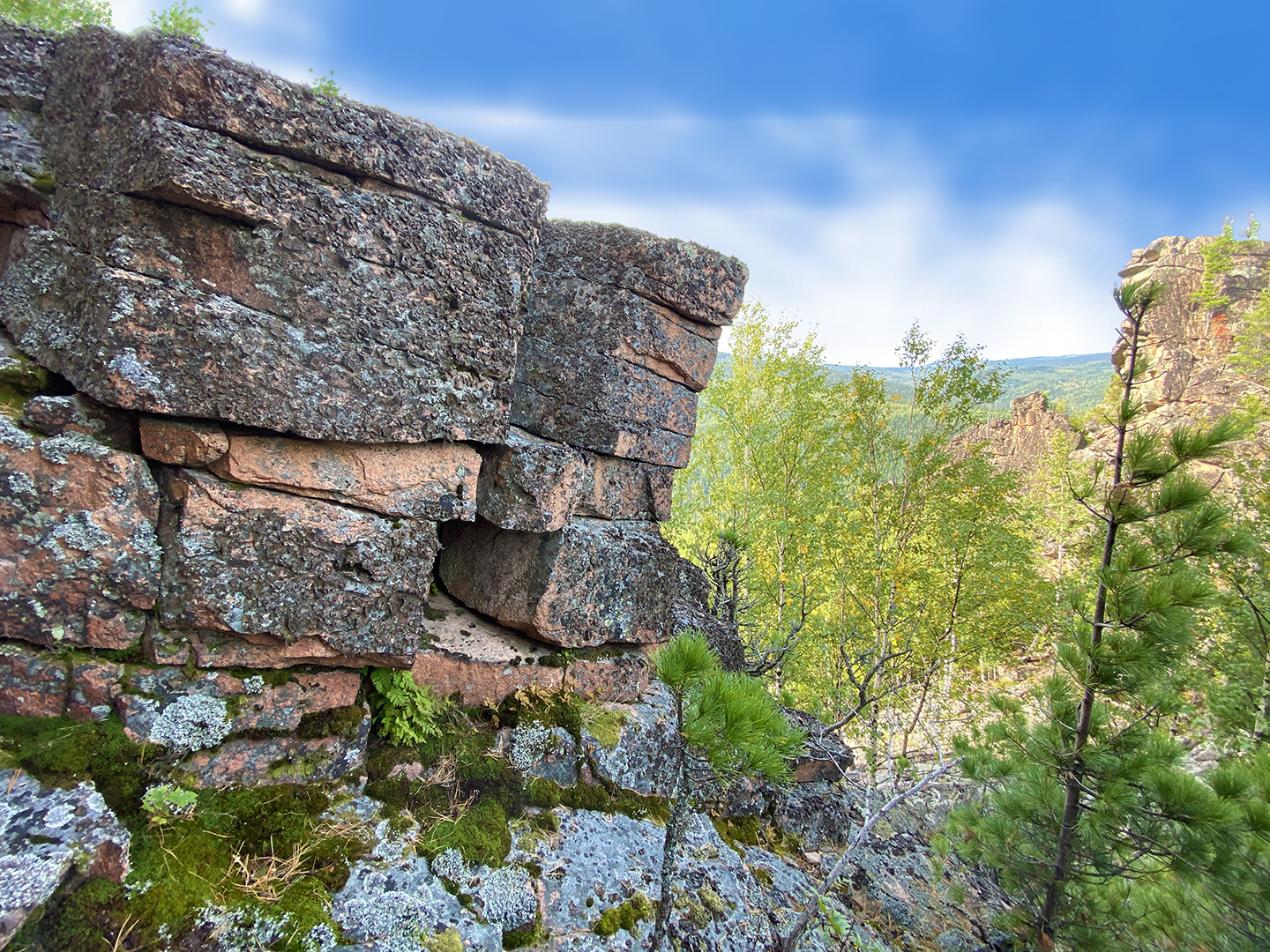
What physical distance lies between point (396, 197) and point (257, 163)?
844mm

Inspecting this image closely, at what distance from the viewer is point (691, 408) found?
21.7 ft

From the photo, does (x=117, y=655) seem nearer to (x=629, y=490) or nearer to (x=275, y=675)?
(x=275, y=675)

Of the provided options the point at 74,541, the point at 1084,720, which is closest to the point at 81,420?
the point at 74,541

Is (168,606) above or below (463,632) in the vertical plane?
above

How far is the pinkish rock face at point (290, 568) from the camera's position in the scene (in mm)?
3443

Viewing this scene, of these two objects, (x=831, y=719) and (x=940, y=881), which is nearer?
(x=940, y=881)

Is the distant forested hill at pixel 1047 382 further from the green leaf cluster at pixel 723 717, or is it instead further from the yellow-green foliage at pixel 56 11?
the yellow-green foliage at pixel 56 11

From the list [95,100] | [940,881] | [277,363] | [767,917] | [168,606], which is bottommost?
[940,881]

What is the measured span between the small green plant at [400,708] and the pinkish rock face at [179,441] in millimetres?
1968

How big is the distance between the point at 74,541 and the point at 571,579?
11.0 ft

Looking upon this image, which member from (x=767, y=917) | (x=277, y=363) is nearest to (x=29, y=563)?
(x=277, y=363)

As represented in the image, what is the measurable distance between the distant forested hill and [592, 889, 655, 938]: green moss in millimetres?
5143

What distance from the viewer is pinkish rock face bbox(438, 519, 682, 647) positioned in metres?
5.16

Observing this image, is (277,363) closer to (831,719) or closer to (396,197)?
(396,197)
